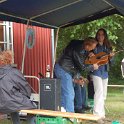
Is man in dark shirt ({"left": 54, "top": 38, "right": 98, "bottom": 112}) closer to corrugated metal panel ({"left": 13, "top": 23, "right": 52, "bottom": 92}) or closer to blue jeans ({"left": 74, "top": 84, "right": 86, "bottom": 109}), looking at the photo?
blue jeans ({"left": 74, "top": 84, "right": 86, "bottom": 109})

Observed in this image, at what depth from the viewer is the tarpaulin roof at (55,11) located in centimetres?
765

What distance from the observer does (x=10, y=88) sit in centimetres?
620

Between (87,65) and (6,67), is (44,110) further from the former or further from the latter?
(87,65)

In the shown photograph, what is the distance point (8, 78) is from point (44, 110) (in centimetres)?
102

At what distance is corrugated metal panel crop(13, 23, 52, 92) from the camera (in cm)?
1062

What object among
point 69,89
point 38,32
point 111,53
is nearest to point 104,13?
point 111,53

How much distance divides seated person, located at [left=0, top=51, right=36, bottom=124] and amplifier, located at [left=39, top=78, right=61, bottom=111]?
0.75 metres

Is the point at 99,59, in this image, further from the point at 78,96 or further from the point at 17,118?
the point at 17,118

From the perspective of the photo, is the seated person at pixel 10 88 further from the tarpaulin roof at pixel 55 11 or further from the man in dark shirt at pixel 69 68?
the man in dark shirt at pixel 69 68

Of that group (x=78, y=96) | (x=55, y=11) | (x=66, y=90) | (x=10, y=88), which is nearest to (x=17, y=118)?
(x=10, y=88)

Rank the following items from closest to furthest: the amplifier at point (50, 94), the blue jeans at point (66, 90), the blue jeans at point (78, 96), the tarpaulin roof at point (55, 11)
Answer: the amplifier at point (50, 94) < the tarpaulin roof at point (55, 11) < the blue jeans at point (66, 90) < the blue jeans at point (78, 96)

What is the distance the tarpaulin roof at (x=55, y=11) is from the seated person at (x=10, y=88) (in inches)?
53.5

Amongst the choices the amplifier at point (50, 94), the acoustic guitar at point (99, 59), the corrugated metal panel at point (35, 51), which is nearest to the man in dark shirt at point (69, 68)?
the acoustic guitar at point (99, 59)

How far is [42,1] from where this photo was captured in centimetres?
762
